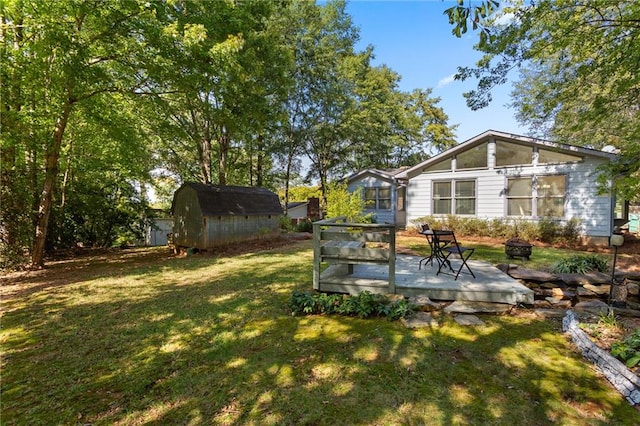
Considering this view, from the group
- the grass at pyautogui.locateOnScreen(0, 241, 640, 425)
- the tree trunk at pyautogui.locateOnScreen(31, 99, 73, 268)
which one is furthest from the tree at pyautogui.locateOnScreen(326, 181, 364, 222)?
the tree trunk at pyautogui.locateOnScreen(31, 99, 73, 268)

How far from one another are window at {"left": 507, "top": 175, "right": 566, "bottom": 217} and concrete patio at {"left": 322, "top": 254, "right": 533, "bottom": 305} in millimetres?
7350

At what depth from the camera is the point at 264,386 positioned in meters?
2.57

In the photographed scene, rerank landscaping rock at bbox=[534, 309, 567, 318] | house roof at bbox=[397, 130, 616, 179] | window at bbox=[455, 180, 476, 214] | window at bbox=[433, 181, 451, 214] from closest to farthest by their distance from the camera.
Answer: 1. landscaping rock at bbox=[534, 309, 567, 318]
2. house roof at bbox=[397, 130, 616, 179]
3. window at bbox=[455, 180, 476, 214]
4. window at bbox=[433, 181, 451, 214]

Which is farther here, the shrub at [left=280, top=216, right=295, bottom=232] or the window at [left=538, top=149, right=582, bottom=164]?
the shrub at [left=280, top=216, right=295, bottom=232]

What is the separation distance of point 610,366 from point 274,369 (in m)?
3.08

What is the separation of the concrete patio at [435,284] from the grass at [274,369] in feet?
1.46

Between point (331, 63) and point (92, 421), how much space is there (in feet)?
65.7

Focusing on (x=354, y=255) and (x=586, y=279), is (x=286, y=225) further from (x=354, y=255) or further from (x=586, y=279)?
(x=586, y=279)

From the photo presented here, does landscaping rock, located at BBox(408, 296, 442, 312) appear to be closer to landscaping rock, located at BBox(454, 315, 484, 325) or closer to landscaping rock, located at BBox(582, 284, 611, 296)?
landscaping rock, located at BBox(454, 315, 484, 325)

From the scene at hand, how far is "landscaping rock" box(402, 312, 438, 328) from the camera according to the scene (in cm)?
376

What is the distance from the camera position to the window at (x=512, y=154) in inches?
443

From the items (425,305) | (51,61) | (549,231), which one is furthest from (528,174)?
(51,61)

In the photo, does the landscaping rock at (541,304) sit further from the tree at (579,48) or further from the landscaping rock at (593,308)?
the tree at (579,48)

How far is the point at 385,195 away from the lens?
16.5 m
